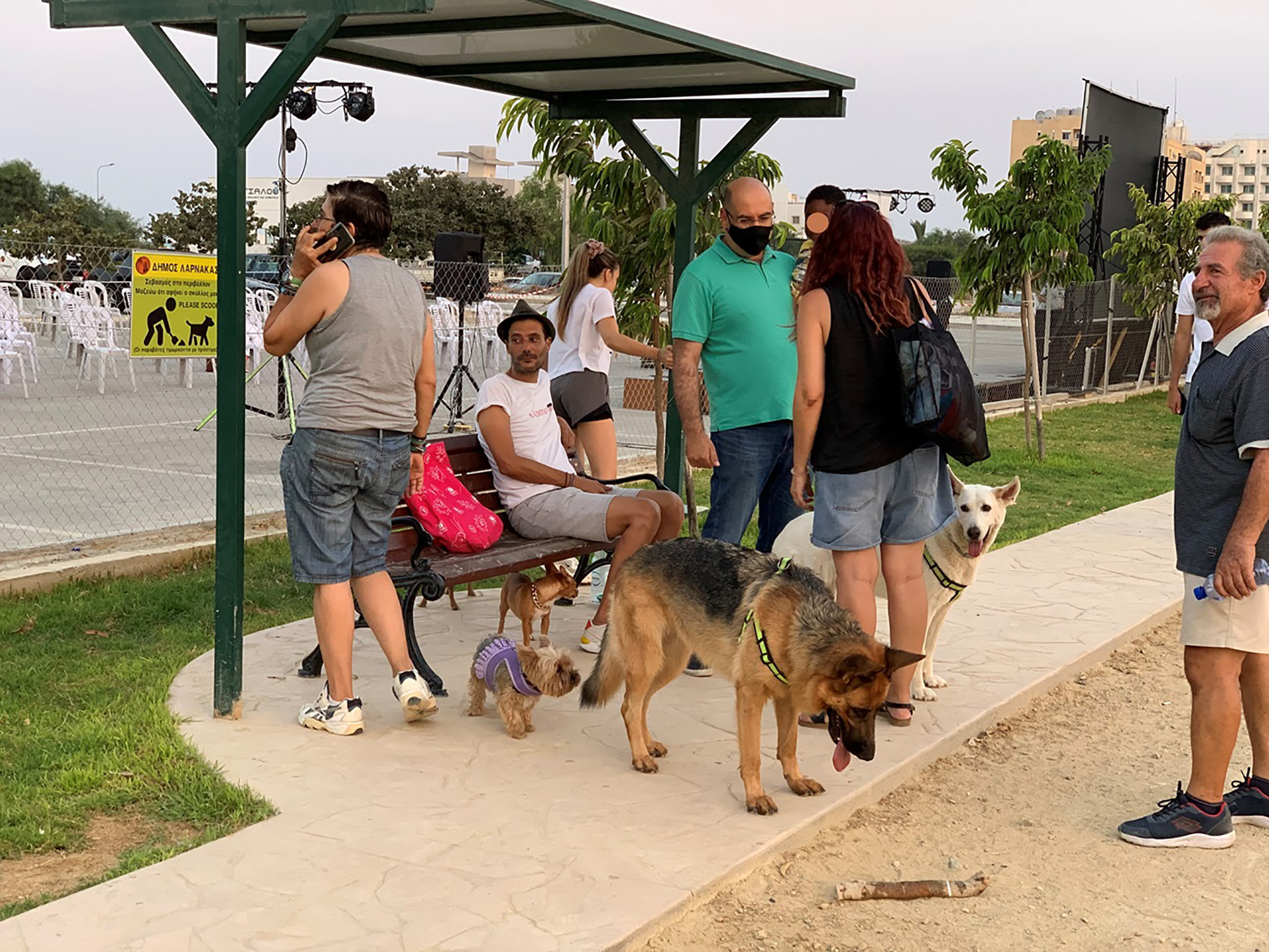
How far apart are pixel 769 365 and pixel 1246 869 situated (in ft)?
8.66

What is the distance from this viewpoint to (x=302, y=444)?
4.85 meters

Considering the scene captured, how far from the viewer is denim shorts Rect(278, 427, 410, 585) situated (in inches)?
190

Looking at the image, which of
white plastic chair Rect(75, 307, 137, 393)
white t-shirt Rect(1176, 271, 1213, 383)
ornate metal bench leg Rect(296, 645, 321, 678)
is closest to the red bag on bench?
ornate metal bench leg Rect(296, 645, 321, 678)

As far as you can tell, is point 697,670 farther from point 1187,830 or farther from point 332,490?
point 1187,830

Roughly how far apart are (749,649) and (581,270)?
3476 millimetres

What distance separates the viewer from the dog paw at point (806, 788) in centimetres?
461

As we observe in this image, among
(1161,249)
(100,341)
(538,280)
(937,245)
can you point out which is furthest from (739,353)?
(937,245)

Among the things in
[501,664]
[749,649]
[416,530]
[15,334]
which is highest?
[15,334]

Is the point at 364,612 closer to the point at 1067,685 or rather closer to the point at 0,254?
the point at 1067,685

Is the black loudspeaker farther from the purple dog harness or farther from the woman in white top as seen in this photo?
the purple dog harness

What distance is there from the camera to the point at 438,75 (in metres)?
7.14

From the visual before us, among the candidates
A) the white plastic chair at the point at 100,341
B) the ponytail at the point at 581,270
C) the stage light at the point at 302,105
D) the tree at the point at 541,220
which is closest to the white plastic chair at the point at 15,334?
the white plastic chair at the point at 100,341

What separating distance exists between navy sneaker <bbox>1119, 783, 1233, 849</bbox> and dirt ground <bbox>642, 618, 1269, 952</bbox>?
0.11ft

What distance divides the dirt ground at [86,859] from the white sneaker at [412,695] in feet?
3.37
